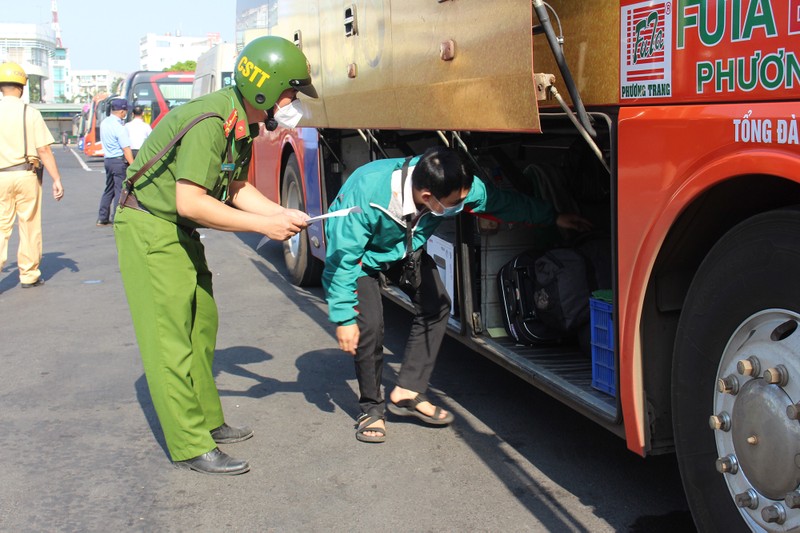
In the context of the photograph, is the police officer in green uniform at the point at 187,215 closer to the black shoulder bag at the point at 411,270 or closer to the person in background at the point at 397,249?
the person in background at the point at 397,249

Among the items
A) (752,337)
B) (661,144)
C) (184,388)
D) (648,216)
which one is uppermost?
(661,144)

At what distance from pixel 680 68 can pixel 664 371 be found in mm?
1021

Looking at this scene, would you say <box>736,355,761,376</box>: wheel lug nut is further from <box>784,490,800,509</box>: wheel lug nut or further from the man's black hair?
the man's black hair

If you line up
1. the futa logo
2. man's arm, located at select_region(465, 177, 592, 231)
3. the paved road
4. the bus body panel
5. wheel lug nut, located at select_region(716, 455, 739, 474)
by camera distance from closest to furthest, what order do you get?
1. the bus body panel
2. wheel lug nut, located at select_region(716, 455, 739, 474)
3. the futa logo
4. the paved road
5. man's arm, located at select_region(465, 177, 592, 231)

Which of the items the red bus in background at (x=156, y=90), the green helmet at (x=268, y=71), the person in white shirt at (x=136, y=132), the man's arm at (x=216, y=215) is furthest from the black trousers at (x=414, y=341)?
the red bus in background at (x=156, y=90)

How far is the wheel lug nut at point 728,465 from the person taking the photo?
2.77 m

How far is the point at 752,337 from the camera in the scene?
2.68 meters

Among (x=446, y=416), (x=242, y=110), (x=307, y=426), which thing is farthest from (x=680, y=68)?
(x=307, y=426)

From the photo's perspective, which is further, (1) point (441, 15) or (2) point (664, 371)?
(1) point (441, 15)

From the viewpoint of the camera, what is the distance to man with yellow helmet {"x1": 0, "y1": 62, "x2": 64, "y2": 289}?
8.50m

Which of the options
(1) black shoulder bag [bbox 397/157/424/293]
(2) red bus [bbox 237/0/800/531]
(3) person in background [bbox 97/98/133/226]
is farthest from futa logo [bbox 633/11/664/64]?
(3) person in background [bbox 97/98/133/226]

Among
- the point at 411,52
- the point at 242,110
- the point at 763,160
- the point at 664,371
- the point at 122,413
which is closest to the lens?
the point at 763,160

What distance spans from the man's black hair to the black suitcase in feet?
2.37

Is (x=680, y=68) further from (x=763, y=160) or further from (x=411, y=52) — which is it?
(x=411, y=52)
